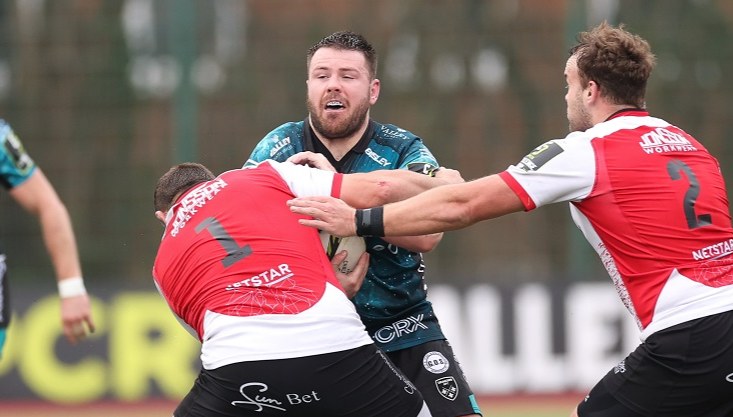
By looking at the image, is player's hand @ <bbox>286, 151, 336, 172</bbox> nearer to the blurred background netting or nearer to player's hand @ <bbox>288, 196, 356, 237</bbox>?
player's hand @ <bbox>288, 196, 356, 237</bbox>

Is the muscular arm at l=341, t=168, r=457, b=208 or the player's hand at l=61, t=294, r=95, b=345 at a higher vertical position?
the muscular arm at l=341, t=168, r=457, b=208

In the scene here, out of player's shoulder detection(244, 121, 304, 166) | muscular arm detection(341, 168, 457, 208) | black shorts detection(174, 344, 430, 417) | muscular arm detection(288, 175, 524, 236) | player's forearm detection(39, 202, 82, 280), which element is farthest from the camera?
player's forearm detection(39, 202, 82, 280)

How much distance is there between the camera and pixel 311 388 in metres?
4.84

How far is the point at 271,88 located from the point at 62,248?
6083 mm

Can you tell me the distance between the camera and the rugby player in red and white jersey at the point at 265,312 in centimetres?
485

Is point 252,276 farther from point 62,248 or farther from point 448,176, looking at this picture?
point 62,248

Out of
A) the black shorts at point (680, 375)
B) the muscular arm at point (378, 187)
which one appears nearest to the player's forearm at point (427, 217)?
the muscular arm at point (378, 187)

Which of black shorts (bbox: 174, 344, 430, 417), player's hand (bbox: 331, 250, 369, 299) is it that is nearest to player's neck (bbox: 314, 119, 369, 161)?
player's hand (bbox: 331, 250, 369, 299)

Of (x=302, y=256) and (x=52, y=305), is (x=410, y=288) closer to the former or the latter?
(x=302, y=256)

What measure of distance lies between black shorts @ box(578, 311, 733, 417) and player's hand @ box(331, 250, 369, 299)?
122 cm

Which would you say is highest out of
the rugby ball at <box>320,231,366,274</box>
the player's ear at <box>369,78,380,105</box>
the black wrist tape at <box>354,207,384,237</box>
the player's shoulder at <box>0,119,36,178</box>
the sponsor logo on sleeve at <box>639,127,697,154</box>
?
the player's ear at <box>369,78,380,105</box>

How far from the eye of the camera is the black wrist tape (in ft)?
17.1

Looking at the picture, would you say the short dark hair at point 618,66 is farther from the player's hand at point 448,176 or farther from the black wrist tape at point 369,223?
the black wrist tape at point 369,223

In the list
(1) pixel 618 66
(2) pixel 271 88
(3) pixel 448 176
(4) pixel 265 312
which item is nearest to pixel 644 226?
A: (1) pixel 618 66
